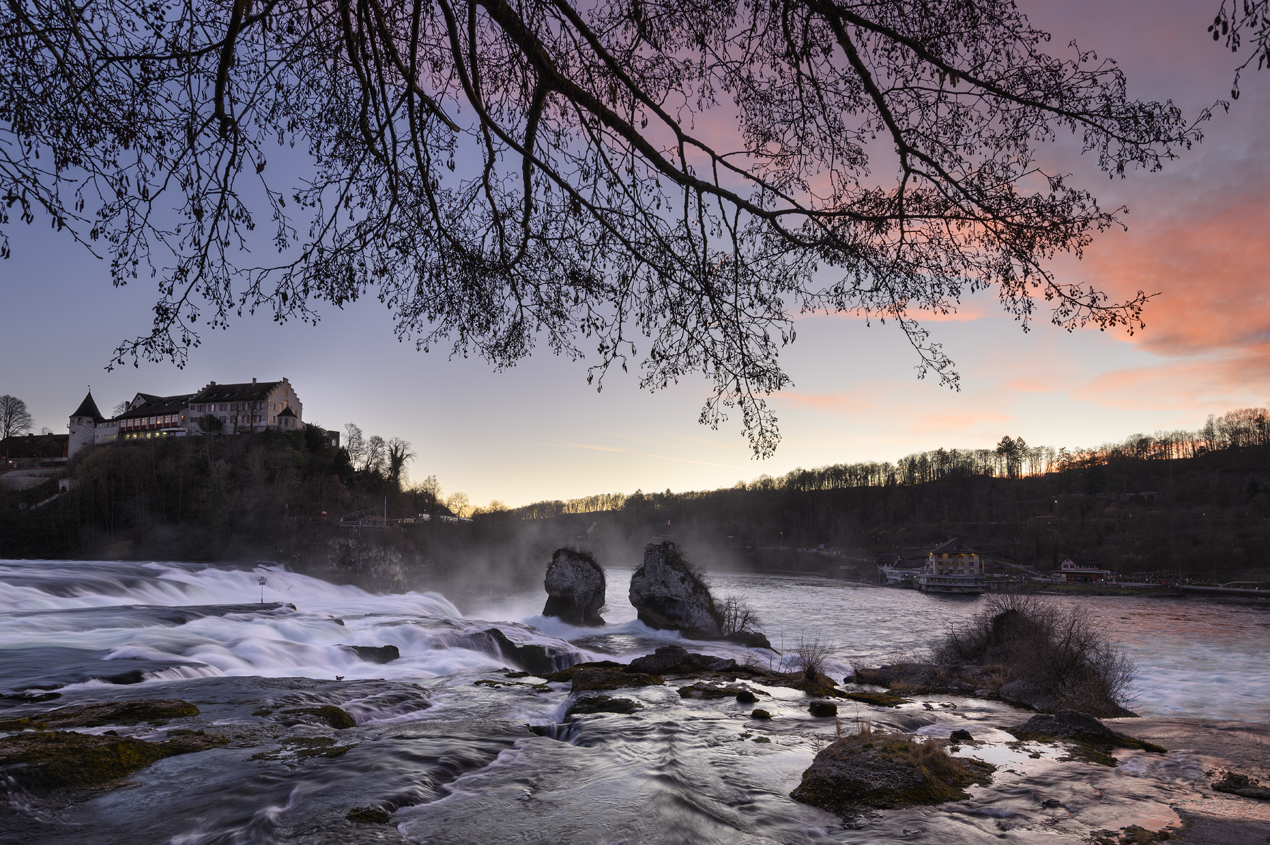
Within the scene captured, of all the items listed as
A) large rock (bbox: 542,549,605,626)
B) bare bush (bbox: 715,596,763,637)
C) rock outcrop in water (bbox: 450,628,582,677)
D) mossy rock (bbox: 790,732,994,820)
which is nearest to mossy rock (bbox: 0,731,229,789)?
mossy rock (bbox: 790,732,994,820)

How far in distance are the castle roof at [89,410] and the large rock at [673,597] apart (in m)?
84.3

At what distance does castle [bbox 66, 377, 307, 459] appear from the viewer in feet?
257

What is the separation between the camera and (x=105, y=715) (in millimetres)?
7363

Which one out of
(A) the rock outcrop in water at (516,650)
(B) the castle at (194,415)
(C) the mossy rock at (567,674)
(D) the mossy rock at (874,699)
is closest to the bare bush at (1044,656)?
(D) the mossy rock at (874,699)

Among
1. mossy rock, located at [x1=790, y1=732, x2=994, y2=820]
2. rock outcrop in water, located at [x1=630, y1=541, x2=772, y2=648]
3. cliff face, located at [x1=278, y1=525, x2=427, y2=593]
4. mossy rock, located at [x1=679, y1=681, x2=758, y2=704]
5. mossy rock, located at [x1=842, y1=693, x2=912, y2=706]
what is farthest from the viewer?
cliff face, located at [x1=278, y1=525, x2=427, y2=593]

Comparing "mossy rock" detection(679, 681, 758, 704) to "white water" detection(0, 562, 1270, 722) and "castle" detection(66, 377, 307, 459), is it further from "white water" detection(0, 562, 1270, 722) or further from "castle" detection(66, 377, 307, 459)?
"castle" detection(66, 377, 307, 459)

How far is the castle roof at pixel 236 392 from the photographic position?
3108 inches

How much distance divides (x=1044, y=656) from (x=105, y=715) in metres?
23.0

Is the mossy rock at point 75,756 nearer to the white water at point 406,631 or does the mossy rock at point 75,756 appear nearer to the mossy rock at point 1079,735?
the white water at point 406,631

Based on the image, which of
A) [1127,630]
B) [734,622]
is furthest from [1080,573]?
[734,622]

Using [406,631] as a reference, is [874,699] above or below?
above

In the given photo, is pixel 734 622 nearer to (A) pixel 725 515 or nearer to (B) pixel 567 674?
(B) pixel 567 674

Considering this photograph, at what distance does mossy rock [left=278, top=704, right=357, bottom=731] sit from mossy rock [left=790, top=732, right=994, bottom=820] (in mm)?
5842

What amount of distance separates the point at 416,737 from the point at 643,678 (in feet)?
16.7
